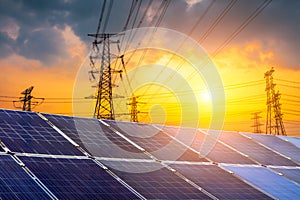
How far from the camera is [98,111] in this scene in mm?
57281

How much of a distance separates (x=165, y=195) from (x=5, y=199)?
7228 mm

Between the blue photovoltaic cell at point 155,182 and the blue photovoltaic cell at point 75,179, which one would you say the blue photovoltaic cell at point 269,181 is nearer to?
the blue photovoltaic cell at point 155,182

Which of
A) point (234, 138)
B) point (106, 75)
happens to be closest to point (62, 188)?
point (234, 138)

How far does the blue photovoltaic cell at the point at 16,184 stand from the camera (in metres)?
15.6

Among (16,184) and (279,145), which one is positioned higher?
(279,145)

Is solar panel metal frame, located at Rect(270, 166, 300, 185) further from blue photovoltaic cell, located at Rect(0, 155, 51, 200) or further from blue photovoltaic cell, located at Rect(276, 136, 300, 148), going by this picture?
blue photovoltaic cell, located at Rect(0, 155, 51, 200)

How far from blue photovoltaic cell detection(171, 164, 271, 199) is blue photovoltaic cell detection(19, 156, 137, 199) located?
476cm

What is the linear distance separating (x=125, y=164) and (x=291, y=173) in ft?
39.4

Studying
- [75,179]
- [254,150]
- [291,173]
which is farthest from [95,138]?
[291,173]

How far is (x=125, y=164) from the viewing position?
70.3ft

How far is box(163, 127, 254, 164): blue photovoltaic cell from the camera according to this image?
88.1ft

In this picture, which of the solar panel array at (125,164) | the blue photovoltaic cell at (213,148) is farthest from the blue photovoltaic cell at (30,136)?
the blue photovoltaic cell at (213,148)

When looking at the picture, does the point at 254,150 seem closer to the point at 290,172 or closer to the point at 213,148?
the point at 290,172

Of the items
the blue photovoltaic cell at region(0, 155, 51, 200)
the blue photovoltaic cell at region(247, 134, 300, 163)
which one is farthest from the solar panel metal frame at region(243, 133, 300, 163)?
the blue photovoltaic cell at region(0, 155, 51, 200)
